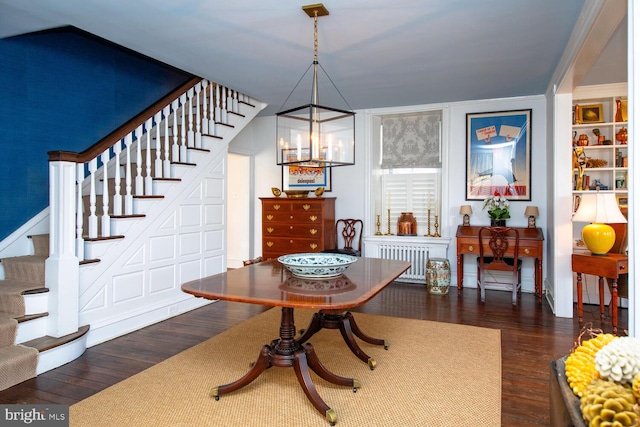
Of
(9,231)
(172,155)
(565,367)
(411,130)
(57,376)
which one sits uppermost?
(411,130)

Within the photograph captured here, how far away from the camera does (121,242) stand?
3611 millimetres

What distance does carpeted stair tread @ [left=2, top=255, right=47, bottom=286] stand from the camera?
10.4ft

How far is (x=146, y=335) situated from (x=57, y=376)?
889mm

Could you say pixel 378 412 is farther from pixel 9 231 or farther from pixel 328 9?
pixel 9 231

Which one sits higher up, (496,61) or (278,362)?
(496,61)

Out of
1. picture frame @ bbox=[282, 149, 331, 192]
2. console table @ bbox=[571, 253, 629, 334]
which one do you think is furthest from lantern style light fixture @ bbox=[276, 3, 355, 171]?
picture frame @ bbox=[282, 149, 331, 192]

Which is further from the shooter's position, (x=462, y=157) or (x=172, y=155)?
(x=462, y=157)

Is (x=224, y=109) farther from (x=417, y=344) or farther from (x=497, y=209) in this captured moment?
(x=497, y=209)

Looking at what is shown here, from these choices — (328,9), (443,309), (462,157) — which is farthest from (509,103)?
(328,9)

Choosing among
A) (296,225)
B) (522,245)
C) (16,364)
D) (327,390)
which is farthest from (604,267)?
(16,364)

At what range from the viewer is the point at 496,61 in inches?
151

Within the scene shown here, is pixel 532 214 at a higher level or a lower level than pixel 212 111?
lower

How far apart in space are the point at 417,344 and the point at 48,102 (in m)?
3.98

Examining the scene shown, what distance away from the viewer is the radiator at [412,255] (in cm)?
572
